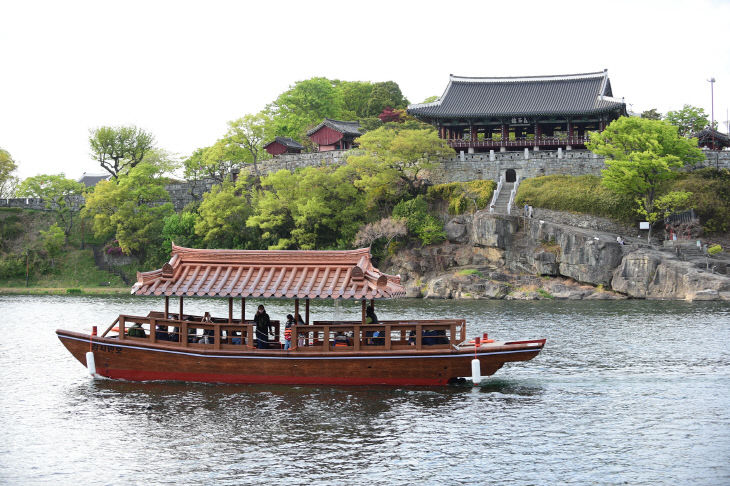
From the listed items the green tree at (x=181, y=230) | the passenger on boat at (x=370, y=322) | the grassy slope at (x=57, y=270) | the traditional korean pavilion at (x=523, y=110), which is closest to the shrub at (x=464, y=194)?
the traditional korean pavilion at (x=523, y=110)

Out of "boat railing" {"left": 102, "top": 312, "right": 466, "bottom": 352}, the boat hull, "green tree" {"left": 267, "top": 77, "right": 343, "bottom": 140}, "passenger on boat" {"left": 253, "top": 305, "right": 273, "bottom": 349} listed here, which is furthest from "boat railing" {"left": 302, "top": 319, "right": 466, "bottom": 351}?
"green tree" {"left": 267, "top": 77, "right": 343, "bottom": 140}

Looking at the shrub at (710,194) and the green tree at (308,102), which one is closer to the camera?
the shrub at (710,194)

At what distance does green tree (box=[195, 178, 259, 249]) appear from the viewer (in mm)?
73000

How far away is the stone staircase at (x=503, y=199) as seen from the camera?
63.9 metres

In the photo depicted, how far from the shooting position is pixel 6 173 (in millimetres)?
90750

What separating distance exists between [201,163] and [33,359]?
173 ft

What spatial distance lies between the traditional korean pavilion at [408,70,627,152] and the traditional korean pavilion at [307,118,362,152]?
8.13m

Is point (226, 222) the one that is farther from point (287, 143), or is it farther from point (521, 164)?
point (521, 164)

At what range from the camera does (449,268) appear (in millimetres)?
63281

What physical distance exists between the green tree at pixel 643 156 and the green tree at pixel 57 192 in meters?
53.8

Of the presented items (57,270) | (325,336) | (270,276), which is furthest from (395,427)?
(57,270)

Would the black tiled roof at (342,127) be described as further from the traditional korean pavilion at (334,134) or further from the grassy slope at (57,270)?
the grassy slope at (57,270)

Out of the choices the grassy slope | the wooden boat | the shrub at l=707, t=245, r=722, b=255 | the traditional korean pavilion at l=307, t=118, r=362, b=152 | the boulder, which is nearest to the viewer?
the wooden boat

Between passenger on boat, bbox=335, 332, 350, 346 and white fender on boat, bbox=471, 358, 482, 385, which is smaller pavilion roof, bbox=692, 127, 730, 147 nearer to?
white fender on boat, bbox=471, 358, 482, 385
